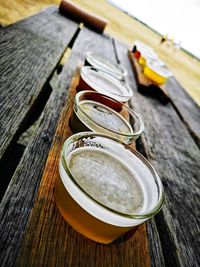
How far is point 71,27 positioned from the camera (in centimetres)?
342

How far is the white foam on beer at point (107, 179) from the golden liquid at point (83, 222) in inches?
1.7

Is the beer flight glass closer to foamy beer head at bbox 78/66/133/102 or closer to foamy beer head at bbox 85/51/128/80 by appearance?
foamy beer head at bbox 78/66/133/102

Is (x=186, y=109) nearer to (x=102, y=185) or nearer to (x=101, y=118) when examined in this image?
(x=101, y=118)

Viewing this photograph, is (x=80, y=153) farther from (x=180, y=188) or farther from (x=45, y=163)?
(x=180, y=188)

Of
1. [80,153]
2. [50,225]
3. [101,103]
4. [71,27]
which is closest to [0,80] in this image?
[101,103]

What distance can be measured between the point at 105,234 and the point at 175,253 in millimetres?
352

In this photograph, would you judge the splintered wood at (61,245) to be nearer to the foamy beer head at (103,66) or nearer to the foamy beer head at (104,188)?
the foamy beer head at (104,188)

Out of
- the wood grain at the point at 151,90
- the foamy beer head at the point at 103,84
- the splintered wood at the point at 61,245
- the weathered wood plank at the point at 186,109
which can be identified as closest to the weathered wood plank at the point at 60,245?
the splintered wood at the point at 61,245

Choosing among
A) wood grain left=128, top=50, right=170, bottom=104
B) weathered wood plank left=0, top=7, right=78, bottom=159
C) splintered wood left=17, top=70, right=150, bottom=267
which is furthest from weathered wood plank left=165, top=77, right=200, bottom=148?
splintered wood left=17, top=70, right=150, bottom=267

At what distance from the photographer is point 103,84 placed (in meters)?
1.46

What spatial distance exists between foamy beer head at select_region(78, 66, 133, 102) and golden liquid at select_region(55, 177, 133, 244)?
0.72 metres

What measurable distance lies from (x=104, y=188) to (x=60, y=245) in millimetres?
178

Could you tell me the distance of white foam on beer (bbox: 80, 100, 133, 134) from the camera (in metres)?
1.05

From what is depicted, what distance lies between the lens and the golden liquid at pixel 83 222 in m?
0.62
